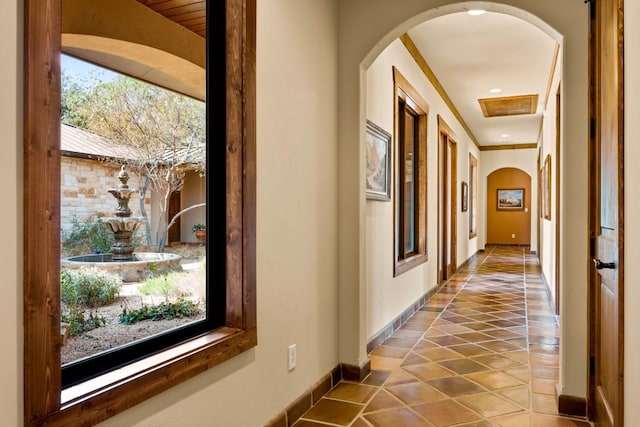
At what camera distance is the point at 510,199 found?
14859mm

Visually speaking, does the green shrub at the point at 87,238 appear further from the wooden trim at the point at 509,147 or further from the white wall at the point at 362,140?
the wooden trim at the point at 509,147

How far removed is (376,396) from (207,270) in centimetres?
140

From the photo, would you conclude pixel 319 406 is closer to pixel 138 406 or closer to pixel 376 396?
pixel 376 396

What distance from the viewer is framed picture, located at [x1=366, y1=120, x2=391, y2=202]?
145 inches

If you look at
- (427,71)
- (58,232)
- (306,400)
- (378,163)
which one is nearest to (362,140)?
(378,163)

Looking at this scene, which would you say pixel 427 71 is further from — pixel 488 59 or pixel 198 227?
pixel 198 227

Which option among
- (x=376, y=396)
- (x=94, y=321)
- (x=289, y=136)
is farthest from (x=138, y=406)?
(x=376, y=396)

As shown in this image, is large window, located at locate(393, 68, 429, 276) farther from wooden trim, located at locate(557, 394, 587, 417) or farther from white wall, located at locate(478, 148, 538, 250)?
white wall, located at locate(478, 148, 538, 250)

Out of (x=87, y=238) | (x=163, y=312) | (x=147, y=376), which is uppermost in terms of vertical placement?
(x=87, y=238)

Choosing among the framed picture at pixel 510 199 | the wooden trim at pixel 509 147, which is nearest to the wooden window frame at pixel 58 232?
the wooden trim at pixel 509 147

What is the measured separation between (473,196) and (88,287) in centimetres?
1120

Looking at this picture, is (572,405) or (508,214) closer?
(572,405)

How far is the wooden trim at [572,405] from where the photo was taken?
8.19 ft

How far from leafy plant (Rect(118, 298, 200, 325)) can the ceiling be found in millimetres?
3463
